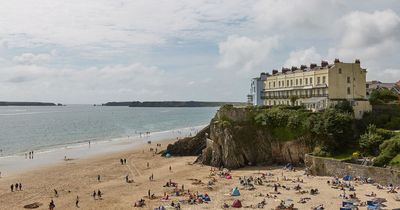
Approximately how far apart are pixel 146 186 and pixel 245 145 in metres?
14.7

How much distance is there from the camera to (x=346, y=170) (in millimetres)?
42250

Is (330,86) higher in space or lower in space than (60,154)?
higher

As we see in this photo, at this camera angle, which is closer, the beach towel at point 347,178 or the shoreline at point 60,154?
the beach towel at point 347,178

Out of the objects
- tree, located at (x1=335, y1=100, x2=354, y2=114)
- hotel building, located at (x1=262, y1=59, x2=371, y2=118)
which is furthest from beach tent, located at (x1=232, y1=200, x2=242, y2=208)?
hotel building, located at (x1=262, y1=59, x2=371, y2=118)

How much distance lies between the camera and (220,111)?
56594mm

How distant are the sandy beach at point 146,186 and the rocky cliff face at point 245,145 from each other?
2129mm

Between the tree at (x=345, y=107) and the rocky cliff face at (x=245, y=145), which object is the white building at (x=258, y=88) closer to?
the rocky cliff face at (x=245, y=145)

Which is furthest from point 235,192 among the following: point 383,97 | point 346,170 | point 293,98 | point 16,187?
point 383,97

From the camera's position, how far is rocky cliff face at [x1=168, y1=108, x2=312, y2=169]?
167 feet

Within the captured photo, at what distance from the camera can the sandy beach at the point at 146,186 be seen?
120ft

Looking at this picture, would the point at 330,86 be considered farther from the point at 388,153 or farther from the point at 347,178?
the point at 347,178

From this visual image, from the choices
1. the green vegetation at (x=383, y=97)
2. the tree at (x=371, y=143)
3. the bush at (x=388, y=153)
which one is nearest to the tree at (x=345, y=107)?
the tree at (x=371, y=143)

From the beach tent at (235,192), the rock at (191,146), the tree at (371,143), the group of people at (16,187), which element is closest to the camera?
the beach tent at (235,192)

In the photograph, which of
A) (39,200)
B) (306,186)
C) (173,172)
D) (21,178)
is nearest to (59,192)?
(39,200)
